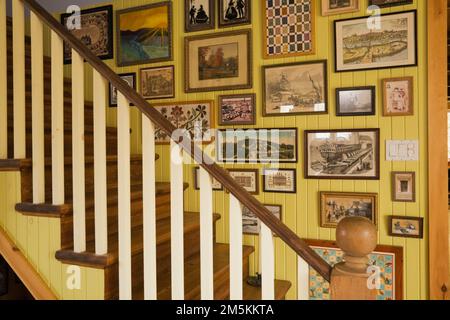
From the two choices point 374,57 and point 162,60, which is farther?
point 162,60

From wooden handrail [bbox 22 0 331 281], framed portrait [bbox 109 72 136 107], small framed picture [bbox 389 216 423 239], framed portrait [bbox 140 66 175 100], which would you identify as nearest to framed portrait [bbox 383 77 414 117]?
small framed picture [bbox 389 216 423 239]

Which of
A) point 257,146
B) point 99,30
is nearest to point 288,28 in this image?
point 257,146

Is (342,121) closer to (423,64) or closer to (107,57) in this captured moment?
(423,64)

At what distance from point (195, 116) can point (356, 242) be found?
1.73 m

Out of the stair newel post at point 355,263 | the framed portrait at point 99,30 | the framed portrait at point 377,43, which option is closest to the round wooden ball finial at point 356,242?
the stair newel post at point 355,263

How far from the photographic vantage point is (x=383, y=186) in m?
2.17

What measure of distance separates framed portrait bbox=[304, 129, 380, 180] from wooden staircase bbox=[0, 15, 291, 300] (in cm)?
76

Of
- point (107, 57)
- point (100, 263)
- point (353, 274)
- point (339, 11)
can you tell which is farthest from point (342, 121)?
point (107, 57)

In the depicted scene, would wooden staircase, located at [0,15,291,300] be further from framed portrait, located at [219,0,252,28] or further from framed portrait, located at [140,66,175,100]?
framed portrait, located at [219,0,252,28]

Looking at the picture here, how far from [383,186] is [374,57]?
2.65 ft

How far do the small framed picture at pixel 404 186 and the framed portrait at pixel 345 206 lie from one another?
0.39 feet

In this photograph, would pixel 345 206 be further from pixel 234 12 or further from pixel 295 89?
pixel 234 12

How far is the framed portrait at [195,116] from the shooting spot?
8.49 feet

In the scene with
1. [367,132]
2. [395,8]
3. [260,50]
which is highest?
[395,8]
